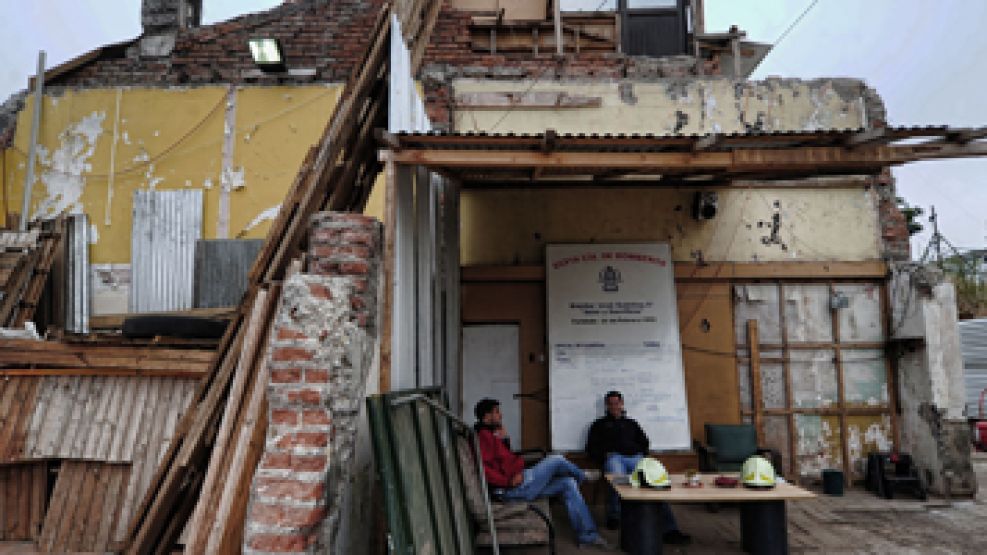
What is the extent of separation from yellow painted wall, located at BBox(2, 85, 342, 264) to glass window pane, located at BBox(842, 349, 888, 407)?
7.28 metres

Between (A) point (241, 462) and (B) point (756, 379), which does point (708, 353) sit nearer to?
(B) point (756, 379)

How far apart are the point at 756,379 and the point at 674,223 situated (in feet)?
7.02

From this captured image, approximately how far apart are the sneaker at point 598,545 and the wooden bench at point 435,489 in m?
0.60

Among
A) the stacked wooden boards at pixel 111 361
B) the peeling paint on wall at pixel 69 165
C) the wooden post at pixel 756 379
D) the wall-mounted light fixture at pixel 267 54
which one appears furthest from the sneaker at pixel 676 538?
the peeling paint on wall at pixel 69 165

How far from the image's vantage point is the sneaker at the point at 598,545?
16.3 ft

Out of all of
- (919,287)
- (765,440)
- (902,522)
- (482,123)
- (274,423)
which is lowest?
(902,522)

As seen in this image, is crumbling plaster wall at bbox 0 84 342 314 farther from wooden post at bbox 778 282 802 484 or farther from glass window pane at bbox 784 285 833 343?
glass window pane at bbox 784 285 833 343

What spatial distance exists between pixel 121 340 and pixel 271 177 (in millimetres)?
3247

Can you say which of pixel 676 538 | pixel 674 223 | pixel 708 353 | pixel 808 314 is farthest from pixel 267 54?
pixel 808 314

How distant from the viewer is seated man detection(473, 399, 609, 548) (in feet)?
15.9

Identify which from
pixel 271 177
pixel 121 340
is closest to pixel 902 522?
pixel 121 340

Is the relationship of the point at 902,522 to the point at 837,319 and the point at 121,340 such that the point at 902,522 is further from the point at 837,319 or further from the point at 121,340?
the point at 121,340

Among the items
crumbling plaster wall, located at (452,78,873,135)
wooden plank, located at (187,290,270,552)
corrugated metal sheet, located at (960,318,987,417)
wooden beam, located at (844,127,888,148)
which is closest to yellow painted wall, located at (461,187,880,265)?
crumbling plaster wall, located at (452,78,873,135)

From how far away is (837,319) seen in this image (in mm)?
7352
